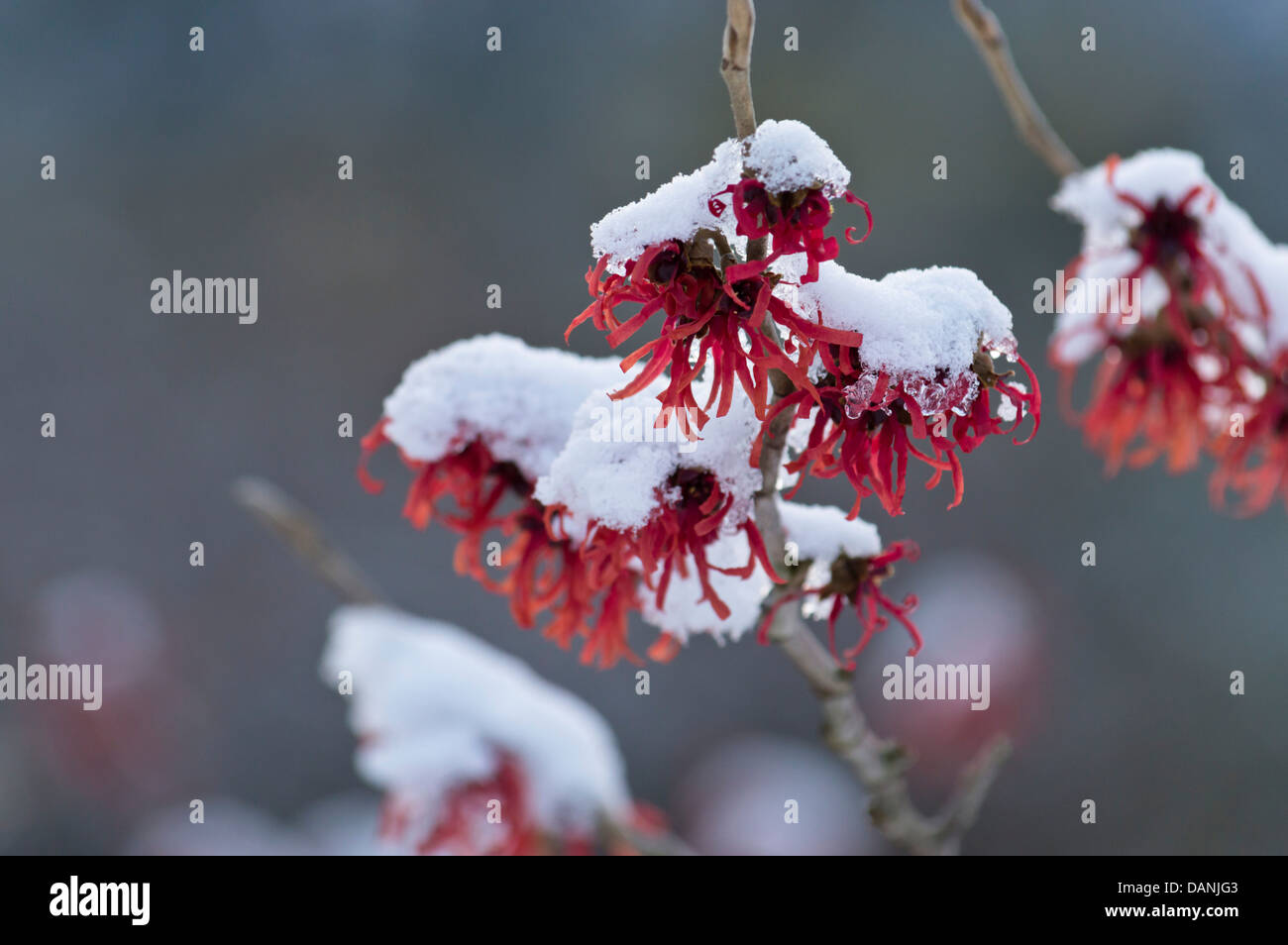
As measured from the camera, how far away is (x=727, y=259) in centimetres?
69

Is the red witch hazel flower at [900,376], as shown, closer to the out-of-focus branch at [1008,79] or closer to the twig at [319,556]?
the out-of-focus branch at [1008,79]

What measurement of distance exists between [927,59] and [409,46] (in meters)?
2.48

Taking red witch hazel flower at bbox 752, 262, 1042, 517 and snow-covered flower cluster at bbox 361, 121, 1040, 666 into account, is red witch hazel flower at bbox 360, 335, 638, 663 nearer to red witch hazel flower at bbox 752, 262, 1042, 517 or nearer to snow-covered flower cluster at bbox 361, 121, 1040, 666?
snow-covered flower cluster at bbox 361, 121, 1040, 666

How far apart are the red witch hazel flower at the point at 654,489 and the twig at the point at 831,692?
30 mm

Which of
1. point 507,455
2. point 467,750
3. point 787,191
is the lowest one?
point 467,750

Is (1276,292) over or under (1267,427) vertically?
over

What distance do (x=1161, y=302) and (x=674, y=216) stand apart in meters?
0.77

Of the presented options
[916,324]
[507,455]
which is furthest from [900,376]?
[507,455]

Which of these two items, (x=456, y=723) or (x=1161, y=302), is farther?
(x=456, y=723)

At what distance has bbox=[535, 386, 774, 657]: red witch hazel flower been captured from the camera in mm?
786

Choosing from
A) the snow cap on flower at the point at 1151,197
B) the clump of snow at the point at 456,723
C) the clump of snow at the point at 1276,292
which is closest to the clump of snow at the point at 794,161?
the snow cap on flower at the point at 1151,197

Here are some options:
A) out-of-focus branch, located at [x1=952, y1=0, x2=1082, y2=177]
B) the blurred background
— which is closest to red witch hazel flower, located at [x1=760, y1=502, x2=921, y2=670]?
out-of-focus branch, located at [x1=952, y1=0, x2=1082, y2=177]

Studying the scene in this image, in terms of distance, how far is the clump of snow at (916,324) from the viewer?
0.68 metres

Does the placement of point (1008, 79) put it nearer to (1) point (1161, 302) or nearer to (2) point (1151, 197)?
(2) point (1151, 197)
